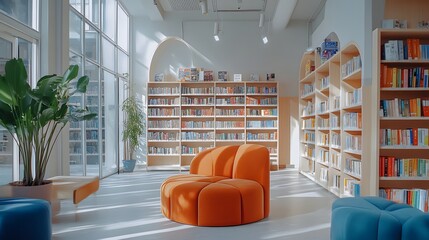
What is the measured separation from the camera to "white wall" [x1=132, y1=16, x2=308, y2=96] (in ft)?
34.0

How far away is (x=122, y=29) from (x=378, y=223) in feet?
28.6

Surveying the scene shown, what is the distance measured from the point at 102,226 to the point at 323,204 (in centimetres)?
335

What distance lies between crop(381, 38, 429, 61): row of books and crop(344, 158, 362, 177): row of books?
164 cm

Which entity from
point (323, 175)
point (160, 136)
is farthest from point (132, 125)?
point (323, 175)

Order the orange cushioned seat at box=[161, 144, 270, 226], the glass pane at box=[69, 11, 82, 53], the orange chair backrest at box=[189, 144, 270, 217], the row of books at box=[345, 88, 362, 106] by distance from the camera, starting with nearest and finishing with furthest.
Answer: the orange cushioned seat at box=[161, 144, 270, 226] → the orange chair backrest at box=[189, 144, 270, 217] → the row of books at box=[345, 88, 362, 106] → the glass pane at box=[69, 11, 82, 53]

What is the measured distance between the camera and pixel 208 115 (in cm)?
1005

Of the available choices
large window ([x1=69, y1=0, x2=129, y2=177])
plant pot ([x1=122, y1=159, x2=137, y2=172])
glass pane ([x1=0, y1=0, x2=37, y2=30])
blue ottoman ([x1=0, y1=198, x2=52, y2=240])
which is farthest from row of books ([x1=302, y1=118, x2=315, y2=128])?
blue ottoman ([x1=0, y1=198, x2=52, y2=240])

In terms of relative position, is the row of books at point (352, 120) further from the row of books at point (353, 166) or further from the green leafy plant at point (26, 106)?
the green leafy plant at point (26, 106)

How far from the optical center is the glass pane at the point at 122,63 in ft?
31.8

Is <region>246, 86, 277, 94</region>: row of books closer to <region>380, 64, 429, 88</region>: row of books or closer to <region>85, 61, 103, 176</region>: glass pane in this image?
<region>85, 61, 103, 176</region>: glass pane

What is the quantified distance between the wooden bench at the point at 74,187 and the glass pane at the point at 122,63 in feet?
16.1

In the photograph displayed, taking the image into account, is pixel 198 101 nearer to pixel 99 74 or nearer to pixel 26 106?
pixel 99 74

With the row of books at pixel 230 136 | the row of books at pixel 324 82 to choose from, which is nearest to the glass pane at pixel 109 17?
the row of books at pixel 230 136

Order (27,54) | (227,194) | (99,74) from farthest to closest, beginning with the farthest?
(99,74)
(27,54)
(227,194)
